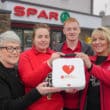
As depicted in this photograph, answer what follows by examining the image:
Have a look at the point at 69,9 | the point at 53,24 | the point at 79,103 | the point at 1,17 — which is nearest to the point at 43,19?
the point at 53,24

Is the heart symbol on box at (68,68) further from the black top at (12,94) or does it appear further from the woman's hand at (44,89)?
the black top at (12,94)

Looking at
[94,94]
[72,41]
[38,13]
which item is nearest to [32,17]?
[38,13]

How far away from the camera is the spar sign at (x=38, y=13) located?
14.7 m

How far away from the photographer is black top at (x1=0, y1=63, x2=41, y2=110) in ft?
8.58

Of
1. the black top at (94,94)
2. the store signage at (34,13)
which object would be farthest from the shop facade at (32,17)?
the black top at (94,94)

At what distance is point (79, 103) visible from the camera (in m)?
3.48

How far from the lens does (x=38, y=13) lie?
1589 centimetres

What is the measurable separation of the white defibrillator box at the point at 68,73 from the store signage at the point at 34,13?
38.9ft

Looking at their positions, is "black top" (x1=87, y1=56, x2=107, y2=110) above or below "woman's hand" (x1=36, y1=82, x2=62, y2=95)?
below

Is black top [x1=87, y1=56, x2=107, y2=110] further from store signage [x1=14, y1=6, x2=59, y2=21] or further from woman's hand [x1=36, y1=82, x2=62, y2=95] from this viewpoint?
store signage [x1=14, y1=6, x2=59, y2=21]

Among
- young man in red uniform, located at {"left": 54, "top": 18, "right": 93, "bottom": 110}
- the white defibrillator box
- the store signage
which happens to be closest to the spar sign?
the store signage

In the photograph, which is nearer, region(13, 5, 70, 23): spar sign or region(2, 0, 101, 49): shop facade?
region(2, 0, 101, 49): shop facade

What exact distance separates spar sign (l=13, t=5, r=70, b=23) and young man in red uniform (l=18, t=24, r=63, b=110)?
1140 centimetres

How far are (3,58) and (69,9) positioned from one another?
1629cm
